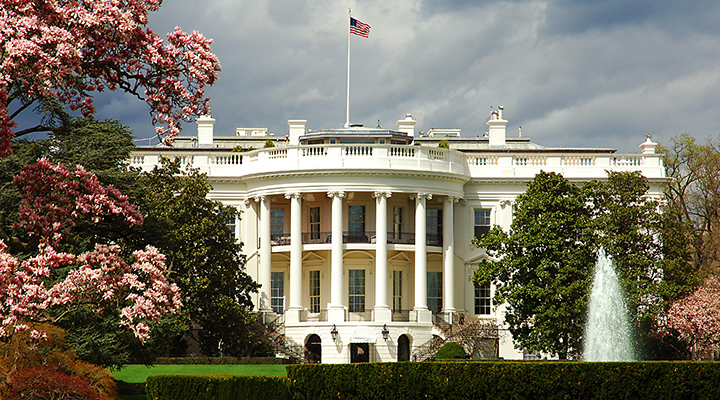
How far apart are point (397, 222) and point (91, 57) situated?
34.1m

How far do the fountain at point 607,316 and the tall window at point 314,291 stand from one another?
52.3 ft

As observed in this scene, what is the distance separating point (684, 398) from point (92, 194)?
1463cm

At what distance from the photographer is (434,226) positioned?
51688mm

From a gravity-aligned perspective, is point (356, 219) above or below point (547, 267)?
above

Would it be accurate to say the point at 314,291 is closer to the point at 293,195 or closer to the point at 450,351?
the point at 293,195

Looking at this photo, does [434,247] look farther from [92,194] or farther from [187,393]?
[92,194]

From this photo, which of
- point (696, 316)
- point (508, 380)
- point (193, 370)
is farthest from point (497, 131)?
point (508, 380)

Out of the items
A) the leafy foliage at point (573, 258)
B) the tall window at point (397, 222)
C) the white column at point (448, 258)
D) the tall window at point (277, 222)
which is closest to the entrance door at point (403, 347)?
the white column at point (448, 258)

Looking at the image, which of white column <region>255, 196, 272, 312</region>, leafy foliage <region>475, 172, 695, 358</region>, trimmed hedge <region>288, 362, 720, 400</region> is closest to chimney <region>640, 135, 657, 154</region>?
leafy foliage <region>475, 172, 695, 358</region>

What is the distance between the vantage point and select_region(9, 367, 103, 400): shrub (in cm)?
1903

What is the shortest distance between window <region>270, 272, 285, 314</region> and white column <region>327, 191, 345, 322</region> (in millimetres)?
4395

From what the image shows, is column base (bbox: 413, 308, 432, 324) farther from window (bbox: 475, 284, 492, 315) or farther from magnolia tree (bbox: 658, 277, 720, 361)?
magnolia tree (bbox: 658, 277, 720, 361)

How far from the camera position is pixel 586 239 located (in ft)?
136

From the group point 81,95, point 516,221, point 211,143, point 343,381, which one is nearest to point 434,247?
point 516,221
